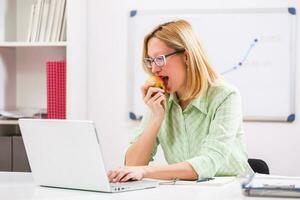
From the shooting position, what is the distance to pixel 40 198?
4.96 feet

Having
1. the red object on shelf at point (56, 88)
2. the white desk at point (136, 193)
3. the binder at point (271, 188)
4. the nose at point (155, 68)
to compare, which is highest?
the nose at point (155, 68)

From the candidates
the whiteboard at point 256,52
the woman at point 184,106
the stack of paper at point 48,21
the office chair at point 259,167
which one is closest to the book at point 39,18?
the stack of paper at point 48,21

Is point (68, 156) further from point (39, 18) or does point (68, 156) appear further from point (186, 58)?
point (39, 18)

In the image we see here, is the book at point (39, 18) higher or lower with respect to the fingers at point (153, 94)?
Answer: higher

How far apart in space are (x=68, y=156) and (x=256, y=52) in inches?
74.7

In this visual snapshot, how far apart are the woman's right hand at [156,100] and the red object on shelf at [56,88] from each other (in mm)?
1122

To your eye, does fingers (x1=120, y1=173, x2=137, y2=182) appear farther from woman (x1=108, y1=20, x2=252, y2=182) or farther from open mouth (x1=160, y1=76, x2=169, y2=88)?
open mouth (x1=160, y1=76, x2=169, y2=88)

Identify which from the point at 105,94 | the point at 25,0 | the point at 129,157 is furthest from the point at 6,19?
the point at 129,157

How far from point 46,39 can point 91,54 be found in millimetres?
341

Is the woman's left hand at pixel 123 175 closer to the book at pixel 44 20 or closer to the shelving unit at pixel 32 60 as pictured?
the shelving unit at pixel 32 60

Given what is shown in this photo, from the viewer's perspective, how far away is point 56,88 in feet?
10.4

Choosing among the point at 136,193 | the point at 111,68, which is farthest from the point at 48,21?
the point at 136,193

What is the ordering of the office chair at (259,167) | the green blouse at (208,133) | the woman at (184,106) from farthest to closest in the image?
the office chair at (259,167), the woman at (184,106), the green blouse at (208,133)

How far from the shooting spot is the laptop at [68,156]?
155 cm
